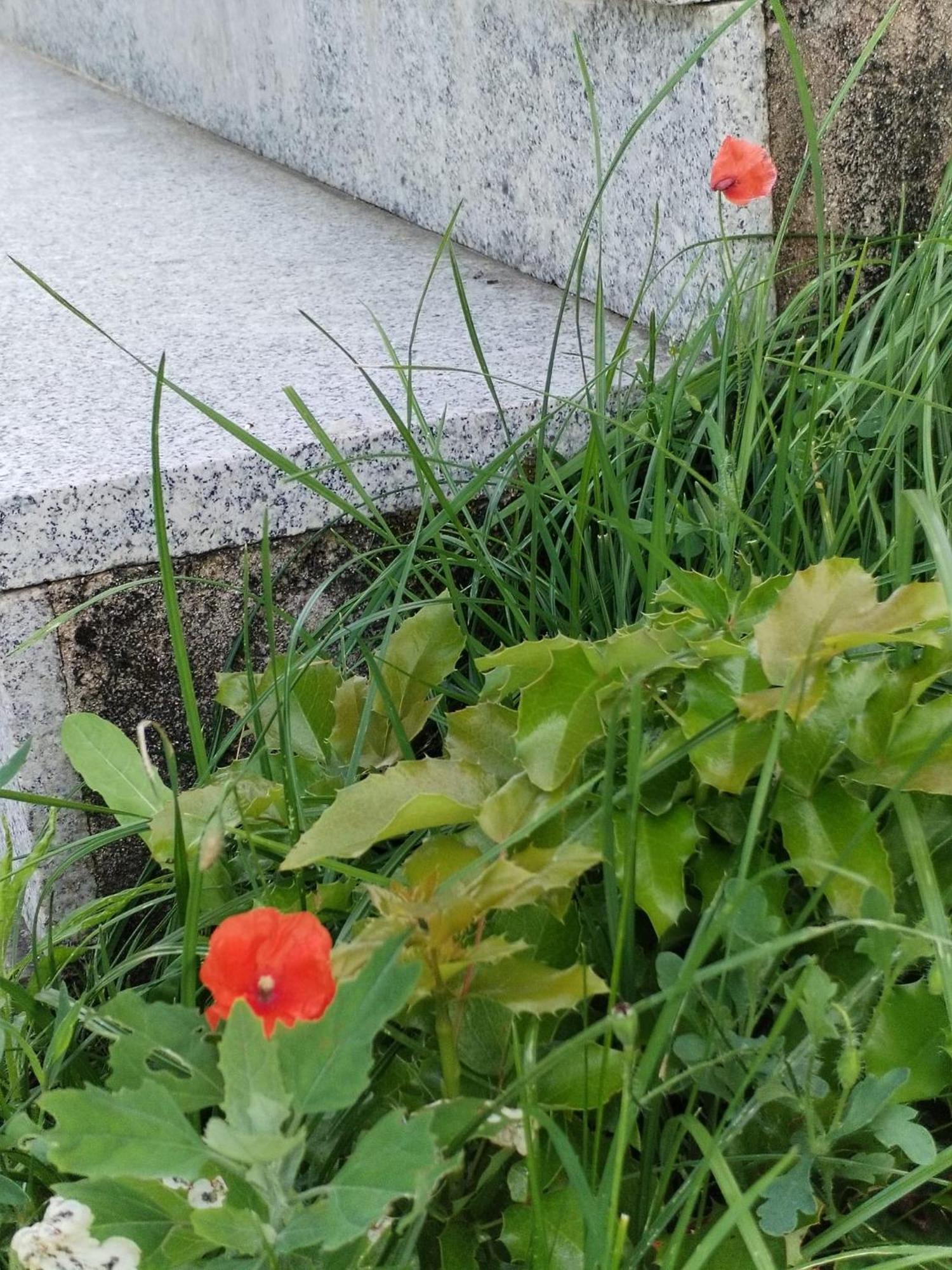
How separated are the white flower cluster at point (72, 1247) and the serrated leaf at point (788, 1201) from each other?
39 cm

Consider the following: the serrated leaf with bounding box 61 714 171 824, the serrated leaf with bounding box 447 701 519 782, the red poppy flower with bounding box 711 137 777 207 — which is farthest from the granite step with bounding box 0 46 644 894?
the serrated leaf with bounding box 447 701 519 782

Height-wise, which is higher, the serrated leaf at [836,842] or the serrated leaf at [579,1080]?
the serrated leaf at [836,842]

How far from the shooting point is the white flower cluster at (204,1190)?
0.81 metres

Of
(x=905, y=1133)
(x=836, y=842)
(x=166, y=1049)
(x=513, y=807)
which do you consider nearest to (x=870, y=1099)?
(x=905, y=1133)

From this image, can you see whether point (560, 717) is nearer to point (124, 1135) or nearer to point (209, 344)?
point (124, 1135)

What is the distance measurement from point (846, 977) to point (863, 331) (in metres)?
0.87

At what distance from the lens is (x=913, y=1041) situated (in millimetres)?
819

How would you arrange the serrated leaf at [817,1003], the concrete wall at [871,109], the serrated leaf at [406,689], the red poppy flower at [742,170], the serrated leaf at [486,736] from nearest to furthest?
the serrated leaf at [817,1003]
the serrated leaf at [486,736]
the serrated leaf at [406,689]
the red poppy flower at [742,170]
the concrete wall at [871,109]

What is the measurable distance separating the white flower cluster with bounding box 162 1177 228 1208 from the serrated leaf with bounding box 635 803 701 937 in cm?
32

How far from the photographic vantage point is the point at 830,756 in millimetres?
839

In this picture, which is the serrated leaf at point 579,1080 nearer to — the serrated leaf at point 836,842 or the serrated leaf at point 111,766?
the serrated leaf at point 836,842

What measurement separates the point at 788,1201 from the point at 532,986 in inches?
7.4

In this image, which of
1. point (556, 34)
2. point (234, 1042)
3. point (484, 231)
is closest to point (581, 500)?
point (234, 1042)

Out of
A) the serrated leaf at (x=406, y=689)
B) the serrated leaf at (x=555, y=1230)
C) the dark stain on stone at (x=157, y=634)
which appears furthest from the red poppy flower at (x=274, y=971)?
the dark stain on stone at (x=157, y=634)
